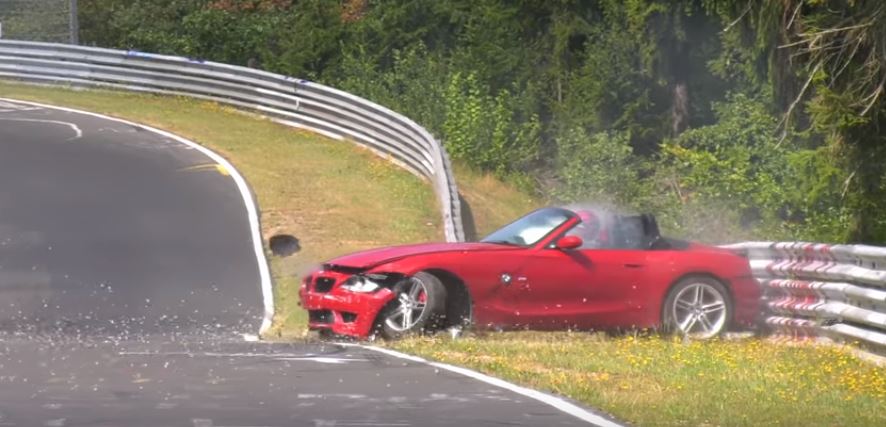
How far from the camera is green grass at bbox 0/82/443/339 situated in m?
22.9

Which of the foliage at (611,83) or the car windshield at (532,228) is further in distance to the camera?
the foliage at (611,83)

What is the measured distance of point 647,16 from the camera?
37.5 m

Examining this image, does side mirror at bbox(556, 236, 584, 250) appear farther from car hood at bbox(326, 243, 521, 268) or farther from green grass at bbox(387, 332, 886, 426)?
green grass at bbox(387, 332, 886, 426)

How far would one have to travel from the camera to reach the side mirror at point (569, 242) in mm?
15375

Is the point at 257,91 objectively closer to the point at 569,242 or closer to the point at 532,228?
the point at 532,228

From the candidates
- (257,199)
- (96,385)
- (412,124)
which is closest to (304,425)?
(96,385)

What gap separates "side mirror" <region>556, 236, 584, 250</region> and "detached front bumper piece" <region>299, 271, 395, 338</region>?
178 centimetres

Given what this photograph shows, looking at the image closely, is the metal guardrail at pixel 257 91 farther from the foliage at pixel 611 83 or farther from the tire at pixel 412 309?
the tire at pixel 412 309

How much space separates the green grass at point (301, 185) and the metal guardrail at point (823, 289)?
482cm

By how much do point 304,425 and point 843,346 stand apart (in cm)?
718

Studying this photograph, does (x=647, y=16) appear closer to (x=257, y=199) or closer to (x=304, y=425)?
(x=257, y=199)

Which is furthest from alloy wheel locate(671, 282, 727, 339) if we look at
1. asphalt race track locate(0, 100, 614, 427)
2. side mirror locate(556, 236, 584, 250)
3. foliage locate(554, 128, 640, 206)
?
foliage locate(554, 128, 640, 206)

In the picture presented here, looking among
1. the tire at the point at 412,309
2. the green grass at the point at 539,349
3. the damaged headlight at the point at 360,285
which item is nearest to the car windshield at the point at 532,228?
the green grass at the point at 539,349

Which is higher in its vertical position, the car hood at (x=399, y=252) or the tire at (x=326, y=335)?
the car hood at (x=399, y=252)
